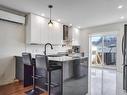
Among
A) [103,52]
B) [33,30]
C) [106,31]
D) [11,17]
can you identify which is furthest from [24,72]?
[103,52]

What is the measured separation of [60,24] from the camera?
6.43 m

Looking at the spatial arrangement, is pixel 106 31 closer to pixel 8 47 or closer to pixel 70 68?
pixel 70 68

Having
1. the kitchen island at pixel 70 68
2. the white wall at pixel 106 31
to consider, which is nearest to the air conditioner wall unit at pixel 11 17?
the kitchen island at pixel 70 68

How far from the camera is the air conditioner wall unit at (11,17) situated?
405 centimetres

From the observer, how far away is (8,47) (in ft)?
14.2

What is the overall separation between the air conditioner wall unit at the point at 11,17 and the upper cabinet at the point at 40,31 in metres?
0.30

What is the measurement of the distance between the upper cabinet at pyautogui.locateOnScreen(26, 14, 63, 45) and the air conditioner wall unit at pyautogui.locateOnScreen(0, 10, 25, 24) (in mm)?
297

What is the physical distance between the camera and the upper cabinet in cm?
477

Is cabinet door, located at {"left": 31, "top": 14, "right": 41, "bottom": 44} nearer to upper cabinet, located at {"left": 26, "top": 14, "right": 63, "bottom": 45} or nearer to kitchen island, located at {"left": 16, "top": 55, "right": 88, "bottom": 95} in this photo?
upper cabinet, located at {"left": 26, "top": 14, "right": 63, "bottom": 45}

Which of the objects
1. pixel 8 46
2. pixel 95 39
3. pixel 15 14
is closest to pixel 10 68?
pixel 8 46

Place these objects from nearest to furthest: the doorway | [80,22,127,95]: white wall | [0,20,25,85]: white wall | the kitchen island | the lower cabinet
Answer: the kitchen island, the lower cabinet, [0,20,25,85]: white wall, [80,22,127,95]: white wall, the doorway

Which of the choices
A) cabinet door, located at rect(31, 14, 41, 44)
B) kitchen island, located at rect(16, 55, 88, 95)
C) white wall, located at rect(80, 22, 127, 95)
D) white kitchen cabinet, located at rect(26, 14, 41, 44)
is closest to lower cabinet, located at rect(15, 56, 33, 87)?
white kitchen cabinet, located at rect(26, 14, 41, 44)

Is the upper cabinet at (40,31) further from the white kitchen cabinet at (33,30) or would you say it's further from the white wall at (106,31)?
the white wall at (106,31)

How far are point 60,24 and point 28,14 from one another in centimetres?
201
